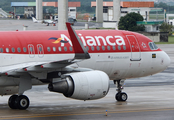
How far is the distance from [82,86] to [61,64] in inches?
56.7

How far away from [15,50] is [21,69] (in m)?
1.56

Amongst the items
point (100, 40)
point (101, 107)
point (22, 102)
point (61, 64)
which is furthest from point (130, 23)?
point (61, 64)

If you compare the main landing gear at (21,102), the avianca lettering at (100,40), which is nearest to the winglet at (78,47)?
the avianca lettering at (100,40)

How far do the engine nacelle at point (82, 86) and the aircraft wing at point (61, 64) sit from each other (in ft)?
2.48

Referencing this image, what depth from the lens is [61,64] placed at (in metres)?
18.6

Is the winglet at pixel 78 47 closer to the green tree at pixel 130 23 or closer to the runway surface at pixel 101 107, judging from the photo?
the runway surface at pixel 101 107

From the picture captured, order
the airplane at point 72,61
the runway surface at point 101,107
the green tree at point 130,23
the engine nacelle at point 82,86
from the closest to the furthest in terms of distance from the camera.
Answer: the engine nacelle at point 82,86
the airplane at point 72,61
the runway surface at point 101,107
the green tree at point 130,23

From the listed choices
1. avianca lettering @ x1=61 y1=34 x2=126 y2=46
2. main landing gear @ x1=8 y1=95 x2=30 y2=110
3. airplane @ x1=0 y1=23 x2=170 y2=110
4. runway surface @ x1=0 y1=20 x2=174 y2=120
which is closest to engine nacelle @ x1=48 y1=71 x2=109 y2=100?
airplane @ x1=0 y1=23 x2=170 y2=110

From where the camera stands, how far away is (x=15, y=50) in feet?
66.3

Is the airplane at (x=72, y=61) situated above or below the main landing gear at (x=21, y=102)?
above

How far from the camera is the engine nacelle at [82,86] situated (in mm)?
18359

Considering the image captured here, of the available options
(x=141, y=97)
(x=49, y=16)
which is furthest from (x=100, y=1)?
(x=141, y=97)

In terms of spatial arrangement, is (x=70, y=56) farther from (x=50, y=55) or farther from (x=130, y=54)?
(x=130, y=54)

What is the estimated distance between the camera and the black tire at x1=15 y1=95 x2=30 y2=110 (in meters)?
20.2
